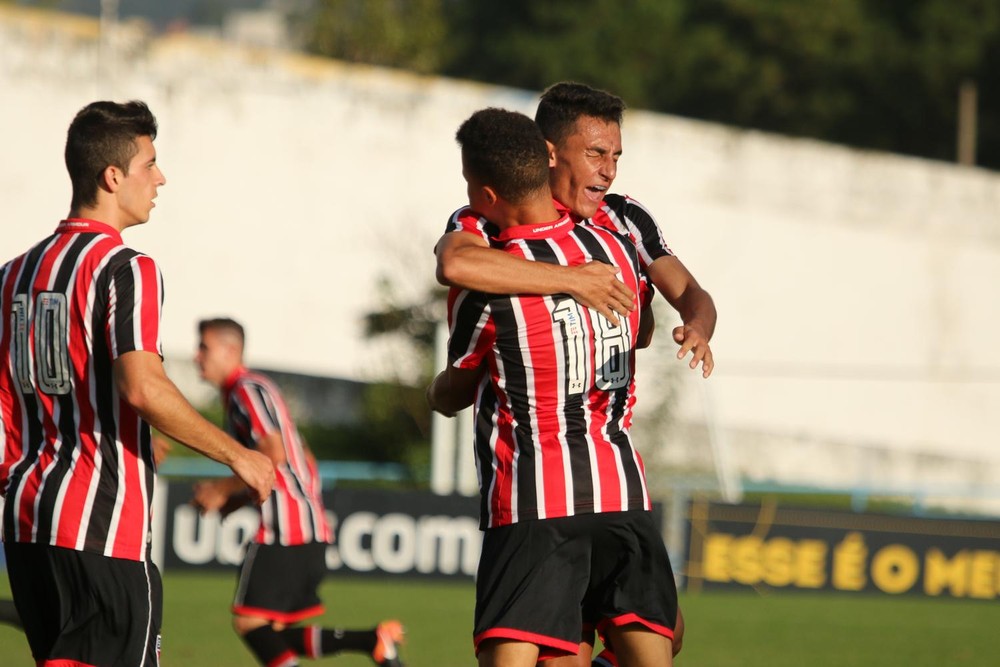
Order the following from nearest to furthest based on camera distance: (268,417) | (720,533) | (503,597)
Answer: (503,597) → (268,417) → (720,533)

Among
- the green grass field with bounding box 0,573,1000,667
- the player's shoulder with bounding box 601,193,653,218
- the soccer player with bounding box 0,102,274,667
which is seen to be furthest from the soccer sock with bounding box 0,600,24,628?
the player's shoulder with bounding box 601,193,653,218

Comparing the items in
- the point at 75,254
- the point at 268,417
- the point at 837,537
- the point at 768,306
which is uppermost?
the point at 768,306

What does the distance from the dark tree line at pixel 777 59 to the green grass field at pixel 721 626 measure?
1041 inches

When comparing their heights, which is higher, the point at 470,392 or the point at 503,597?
the point at 470,392

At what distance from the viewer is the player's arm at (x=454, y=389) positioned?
454cm

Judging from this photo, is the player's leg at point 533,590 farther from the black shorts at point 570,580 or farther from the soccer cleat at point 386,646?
the soccer cleat at point 386,646

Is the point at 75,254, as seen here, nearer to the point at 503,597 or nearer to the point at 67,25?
the point at 503,597

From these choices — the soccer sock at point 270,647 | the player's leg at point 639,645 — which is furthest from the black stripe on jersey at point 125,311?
the soccer sock at point 270,647

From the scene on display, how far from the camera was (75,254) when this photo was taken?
15.1ft

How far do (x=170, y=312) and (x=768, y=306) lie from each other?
10803 mm

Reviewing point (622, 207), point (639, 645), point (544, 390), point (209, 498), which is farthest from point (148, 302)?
point (209, 498)

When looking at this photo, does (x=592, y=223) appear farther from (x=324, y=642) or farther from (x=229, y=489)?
(x=324, y=642)

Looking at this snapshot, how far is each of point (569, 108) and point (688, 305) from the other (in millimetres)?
779

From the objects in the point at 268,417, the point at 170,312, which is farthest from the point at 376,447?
the point at 268,417
